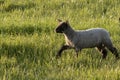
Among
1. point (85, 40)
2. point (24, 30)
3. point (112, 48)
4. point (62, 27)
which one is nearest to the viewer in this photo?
point (62, 27)

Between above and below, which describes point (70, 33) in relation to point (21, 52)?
above

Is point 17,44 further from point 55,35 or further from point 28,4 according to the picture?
point 28,4

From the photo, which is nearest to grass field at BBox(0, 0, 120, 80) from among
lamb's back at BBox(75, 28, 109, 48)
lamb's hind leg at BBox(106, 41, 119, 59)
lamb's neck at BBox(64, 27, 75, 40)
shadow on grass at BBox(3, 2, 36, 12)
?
shadow on grass at BBox(3, 2, 36, 12)

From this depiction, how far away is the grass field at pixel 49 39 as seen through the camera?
7.05m

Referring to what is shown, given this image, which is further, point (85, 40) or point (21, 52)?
point (21, 52)

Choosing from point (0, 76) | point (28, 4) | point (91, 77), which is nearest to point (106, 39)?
point (91, 77)

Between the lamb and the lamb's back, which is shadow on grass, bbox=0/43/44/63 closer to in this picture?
the lamb

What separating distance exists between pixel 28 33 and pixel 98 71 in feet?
9.70

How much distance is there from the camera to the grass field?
7.05 meters

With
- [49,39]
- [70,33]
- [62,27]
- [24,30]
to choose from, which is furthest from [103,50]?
[24,30]

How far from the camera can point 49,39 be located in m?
8.92

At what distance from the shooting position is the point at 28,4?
12000 millimetres

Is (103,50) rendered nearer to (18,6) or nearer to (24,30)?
(24,30)

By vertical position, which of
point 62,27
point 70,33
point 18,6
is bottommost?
point 18,6
